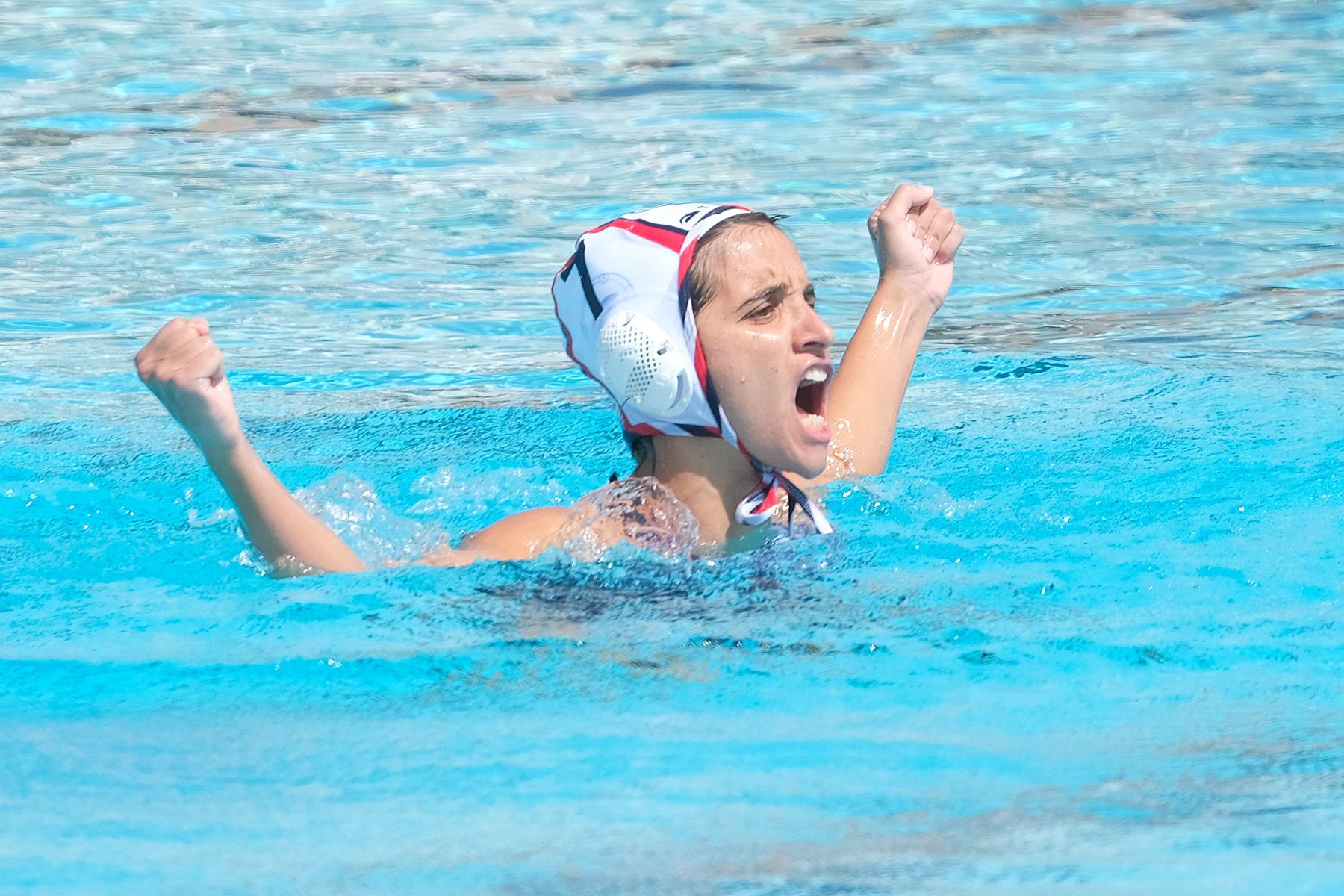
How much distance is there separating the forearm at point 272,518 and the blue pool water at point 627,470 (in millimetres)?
243

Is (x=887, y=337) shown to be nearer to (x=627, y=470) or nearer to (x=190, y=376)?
(x=627, y=470)

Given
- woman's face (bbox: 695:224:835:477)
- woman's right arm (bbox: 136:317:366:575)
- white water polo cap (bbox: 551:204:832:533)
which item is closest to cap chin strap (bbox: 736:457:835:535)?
white water polo cap (bbox: 551:204:832:533)

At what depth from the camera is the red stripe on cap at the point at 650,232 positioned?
3.98 metres

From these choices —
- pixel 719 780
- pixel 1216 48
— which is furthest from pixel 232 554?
pixel 1216 48

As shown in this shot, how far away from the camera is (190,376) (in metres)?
3.29

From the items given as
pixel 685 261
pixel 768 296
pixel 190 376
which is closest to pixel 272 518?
pixel 190 376

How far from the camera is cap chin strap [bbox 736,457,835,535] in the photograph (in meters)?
4.03

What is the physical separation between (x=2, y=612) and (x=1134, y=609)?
2930mm

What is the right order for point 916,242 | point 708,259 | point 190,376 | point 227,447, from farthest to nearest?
point 916,242 < point 708,259 < point 227,447 < point 190,376

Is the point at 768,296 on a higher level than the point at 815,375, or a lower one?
higher

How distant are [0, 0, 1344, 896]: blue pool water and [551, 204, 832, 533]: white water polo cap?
13.9 inches

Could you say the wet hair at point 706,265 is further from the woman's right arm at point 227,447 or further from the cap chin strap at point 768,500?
the woman's right arm at point 227,447

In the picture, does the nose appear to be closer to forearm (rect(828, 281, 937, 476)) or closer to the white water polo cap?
the white water polo cap

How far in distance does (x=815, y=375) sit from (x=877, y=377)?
100 centimetres
